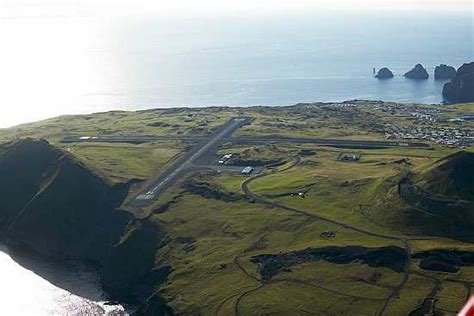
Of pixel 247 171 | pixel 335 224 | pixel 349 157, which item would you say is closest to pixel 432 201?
pixel 335 224

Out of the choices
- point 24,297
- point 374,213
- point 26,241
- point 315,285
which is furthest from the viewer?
point 26,241

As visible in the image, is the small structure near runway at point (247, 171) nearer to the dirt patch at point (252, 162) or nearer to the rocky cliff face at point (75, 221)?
the dirt patch at point (252, 162)

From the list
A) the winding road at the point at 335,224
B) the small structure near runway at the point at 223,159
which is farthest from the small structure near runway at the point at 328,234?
the small structure near runway at the point at 223,159

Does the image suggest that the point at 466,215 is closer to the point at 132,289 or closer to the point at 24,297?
the point at 132,289

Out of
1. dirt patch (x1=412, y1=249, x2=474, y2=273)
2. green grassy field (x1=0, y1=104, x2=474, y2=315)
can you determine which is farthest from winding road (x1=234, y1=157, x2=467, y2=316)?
dirt patch (x1=412, y1=249, x2=474, y2=273)

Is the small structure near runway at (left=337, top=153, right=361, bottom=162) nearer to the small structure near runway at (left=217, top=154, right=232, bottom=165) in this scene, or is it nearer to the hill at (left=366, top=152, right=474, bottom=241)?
the small structure near runway at (left=217, top=154, right=232, bottom=165)

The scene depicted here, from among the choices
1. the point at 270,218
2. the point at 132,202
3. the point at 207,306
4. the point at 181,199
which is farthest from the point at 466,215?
the point at 132,202
